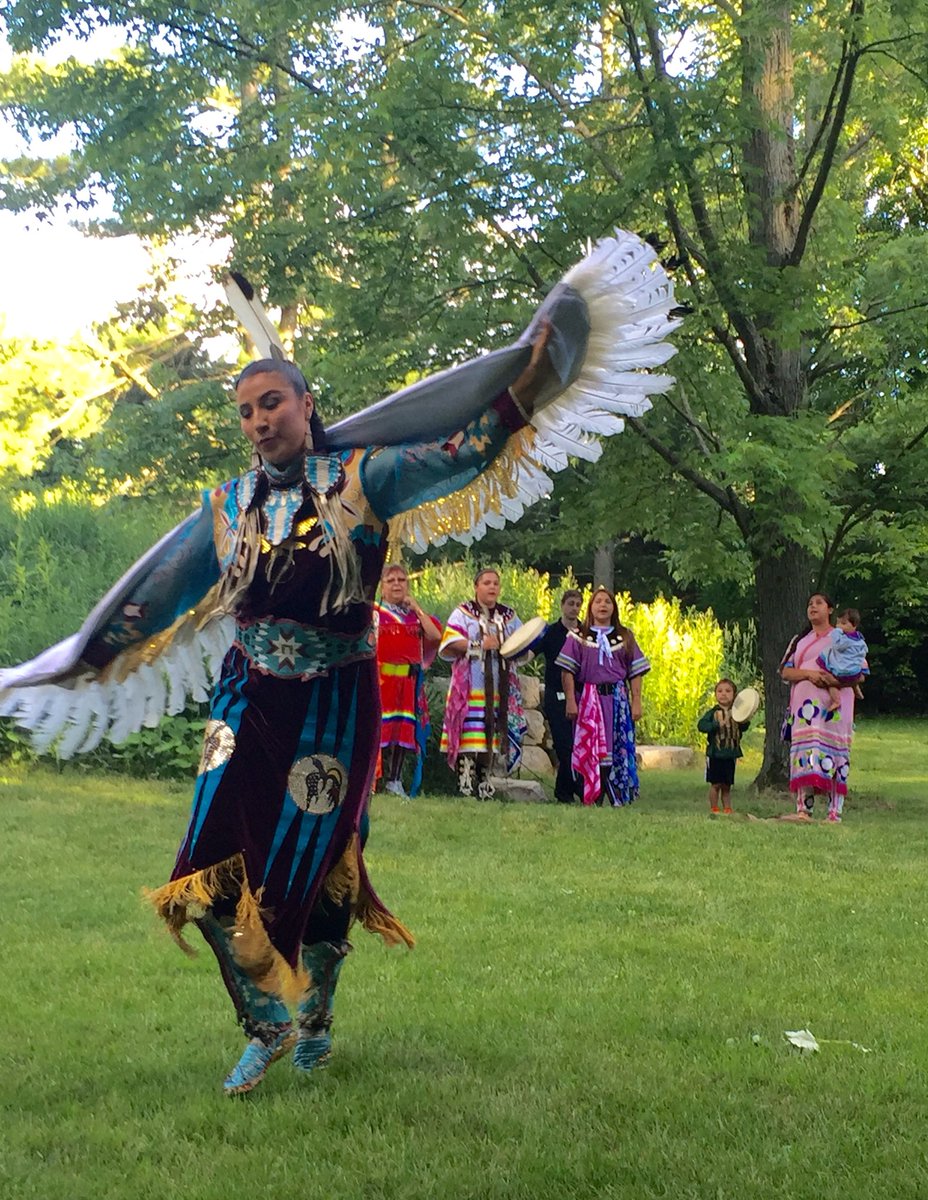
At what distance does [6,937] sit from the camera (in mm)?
6238

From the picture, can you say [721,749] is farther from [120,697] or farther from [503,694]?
[120,697]

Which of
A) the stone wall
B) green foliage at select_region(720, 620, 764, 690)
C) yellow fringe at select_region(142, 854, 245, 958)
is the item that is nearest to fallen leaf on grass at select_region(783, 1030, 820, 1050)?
yellow fringe at select_region(142, 854, 245, 958)

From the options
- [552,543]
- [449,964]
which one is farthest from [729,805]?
[449,964]

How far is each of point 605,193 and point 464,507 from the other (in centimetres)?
770

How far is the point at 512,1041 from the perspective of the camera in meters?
4.62

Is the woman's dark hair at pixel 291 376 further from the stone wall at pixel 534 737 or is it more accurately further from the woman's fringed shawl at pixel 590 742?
the stone wall at pixel 534 737

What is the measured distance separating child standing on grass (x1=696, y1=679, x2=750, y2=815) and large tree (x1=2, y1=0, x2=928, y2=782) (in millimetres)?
1569

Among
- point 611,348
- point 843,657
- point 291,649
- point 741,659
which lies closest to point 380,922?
point 291,649

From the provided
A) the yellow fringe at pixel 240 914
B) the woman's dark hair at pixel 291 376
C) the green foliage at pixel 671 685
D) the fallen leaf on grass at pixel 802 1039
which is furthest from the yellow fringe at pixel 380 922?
the green foliage at pixel 671 685

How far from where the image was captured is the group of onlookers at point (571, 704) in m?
11.5

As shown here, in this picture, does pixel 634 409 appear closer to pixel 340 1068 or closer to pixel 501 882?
pixel 340 1068

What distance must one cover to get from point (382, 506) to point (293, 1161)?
1755mm

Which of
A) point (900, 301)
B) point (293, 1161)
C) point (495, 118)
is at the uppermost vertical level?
point (495, 118)

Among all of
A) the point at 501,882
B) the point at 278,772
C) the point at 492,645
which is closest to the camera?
the point at 278,772
